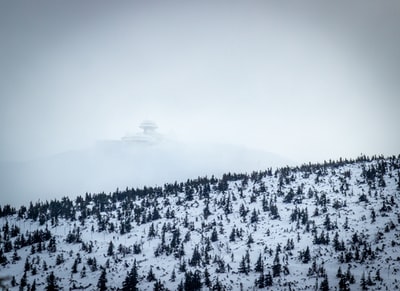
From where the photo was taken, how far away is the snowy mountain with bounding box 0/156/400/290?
117m

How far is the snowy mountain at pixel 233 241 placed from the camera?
117 meters

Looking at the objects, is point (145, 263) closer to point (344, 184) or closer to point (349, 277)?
point (349, 277)

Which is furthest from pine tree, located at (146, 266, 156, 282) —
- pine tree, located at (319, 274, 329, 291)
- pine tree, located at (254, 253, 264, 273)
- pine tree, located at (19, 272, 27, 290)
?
pine tree, located at (319, 274, 329, 291)

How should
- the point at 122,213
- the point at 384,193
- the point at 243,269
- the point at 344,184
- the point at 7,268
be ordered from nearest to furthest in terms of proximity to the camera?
the point at 243,269 < the point at 7,268 < the point at 384,193 < the point at 344,184 < the point at 122,213

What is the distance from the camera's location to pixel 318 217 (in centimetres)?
15525

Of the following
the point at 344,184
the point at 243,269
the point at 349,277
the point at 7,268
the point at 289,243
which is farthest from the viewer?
the point at 344,184

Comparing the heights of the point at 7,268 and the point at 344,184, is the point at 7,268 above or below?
below

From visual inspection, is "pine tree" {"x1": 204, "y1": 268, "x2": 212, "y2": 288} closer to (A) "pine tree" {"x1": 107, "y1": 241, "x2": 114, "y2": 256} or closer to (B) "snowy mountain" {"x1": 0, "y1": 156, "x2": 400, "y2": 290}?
(B) "snowy mountain" {"x1": 0, "y1": 156, "x2": 400, "y2": 290}

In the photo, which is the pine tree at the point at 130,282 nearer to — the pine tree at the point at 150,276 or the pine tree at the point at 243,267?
the pine tree at the point at 150,276

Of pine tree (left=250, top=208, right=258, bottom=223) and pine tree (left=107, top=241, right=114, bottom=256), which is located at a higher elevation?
pine tree (left=250, top=208, right=258, bottom=223)

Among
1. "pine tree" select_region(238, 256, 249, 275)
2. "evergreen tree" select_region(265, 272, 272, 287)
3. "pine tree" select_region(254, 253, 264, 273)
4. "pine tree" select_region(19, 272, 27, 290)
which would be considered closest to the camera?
"evergreen tree" select_region(265, 272, 272, 287)

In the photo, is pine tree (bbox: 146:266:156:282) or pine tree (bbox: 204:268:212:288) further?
pine tree (bbox: 146:266:156:282)

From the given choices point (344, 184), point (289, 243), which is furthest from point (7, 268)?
point (344, 184)

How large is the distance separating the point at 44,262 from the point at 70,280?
19.1m
